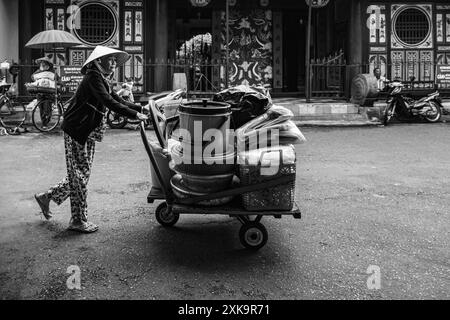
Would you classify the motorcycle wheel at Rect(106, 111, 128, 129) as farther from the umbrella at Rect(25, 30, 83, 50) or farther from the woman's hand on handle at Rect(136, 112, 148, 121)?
the woman's hand on handle at Rect(136, 112, 148, 121)

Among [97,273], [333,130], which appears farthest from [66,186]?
[333,130]

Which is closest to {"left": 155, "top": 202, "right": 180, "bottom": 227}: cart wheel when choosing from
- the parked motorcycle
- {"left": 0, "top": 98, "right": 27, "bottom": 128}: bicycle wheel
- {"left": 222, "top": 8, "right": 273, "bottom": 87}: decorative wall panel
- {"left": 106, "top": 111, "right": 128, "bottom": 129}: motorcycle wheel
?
{"left": 106, "top": 111, "right": 128, "bottom": 129}: motorcycle wheel

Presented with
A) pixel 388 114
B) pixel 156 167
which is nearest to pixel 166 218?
pixel 156 167

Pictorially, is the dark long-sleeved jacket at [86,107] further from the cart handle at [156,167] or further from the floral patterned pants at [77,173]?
the cart handle at [156,167]

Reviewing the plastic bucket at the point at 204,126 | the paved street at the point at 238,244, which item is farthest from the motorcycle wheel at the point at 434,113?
the plastic bucket at the point at 204,126

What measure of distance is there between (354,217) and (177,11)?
13594 mm

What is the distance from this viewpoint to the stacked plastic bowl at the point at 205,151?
161 inches

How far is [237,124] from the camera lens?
4520 mm

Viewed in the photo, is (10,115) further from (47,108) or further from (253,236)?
(253,236)

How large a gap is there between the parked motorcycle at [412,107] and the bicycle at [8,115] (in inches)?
372

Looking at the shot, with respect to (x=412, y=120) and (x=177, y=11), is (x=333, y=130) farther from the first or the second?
(x=177, y=11)

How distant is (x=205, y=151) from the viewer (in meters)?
4.11

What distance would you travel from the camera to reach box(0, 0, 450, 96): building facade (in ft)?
48.0
